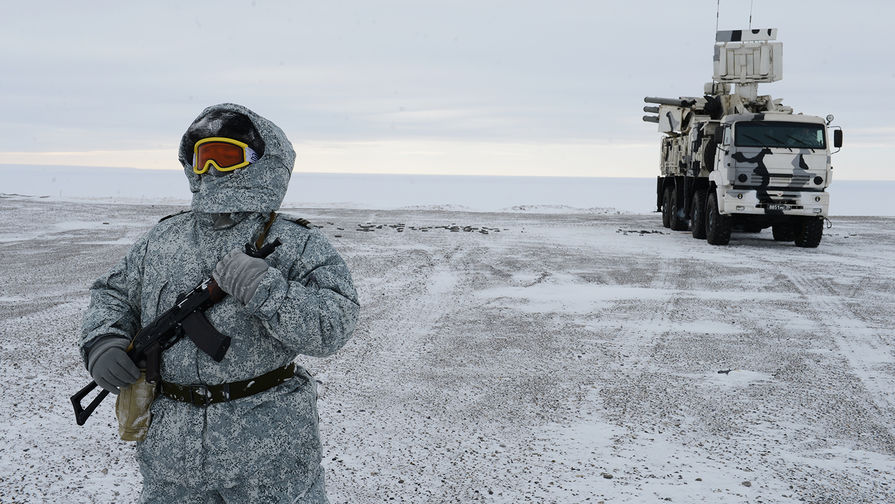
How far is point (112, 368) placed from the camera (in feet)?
7.28

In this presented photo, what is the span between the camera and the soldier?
2.27m

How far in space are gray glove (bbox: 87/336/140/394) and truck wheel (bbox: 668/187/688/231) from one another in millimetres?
Result: 18653

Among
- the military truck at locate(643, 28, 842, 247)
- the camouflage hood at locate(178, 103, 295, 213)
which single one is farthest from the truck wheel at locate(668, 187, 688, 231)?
the camouflage hood at locate(178, 103, 295, 213)

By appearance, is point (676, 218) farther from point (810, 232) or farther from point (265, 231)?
point (265, 231)

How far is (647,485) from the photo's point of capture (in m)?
4.16

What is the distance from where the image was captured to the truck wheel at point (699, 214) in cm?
1734

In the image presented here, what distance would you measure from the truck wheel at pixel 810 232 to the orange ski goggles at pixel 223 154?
15.5 m

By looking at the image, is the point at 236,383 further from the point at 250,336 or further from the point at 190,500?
the point at 190,500

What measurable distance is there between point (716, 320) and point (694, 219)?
32.3 ft

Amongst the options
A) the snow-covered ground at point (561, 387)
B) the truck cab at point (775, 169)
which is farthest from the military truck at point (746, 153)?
the snow-covered ground at point (561, 387)

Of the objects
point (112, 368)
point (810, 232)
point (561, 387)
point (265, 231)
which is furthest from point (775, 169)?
point (112, 368)

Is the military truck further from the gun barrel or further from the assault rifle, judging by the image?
the assault rifle

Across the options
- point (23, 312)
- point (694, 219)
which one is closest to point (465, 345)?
point (23, 312)

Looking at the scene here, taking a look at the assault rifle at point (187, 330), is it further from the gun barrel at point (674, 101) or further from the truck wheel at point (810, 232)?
the gun barrel at point (674, 101)
